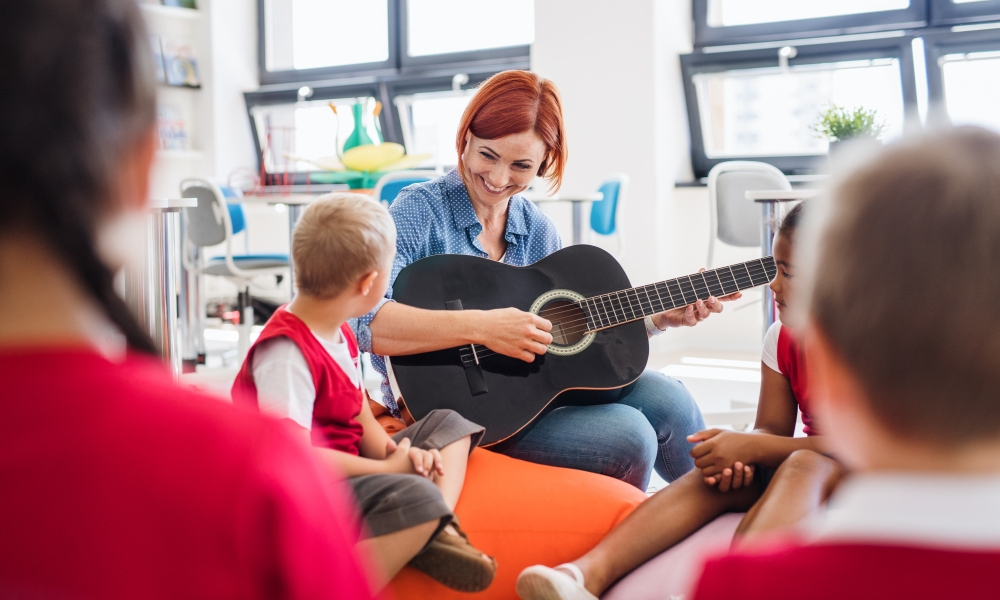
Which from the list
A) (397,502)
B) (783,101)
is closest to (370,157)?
(783,101)

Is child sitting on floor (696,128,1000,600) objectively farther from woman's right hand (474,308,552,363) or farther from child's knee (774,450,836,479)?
woman's right hand (474,308,552,363)

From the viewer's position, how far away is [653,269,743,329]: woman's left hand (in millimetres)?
1858

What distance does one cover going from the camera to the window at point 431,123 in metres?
6.08

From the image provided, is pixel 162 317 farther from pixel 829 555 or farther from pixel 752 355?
pixel 752 355

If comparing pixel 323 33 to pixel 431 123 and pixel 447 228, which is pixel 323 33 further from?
pixel 447 228

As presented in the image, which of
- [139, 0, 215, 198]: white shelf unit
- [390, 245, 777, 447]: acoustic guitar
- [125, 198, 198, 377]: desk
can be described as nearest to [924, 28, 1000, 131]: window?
[390, 245, 777, 447]: acoustic guitar

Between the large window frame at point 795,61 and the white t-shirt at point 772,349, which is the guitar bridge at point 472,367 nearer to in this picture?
the white t-shirt at point 772,349

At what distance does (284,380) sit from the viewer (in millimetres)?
1271

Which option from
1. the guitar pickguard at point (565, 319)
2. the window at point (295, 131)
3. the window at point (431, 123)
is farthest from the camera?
the window at point (295, 131)

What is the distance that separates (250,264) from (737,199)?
244cm

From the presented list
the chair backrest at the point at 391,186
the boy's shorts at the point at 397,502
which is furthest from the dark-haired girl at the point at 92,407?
the chair backrest at the point at 391,186

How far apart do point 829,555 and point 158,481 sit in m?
0.38

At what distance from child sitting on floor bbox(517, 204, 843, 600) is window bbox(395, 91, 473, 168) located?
4671mm

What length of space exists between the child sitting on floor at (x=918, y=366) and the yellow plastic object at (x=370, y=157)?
3850mm
